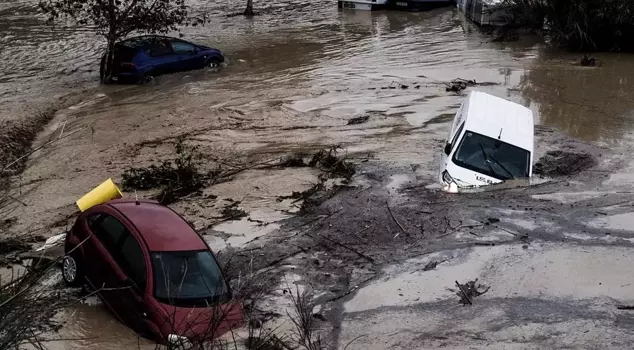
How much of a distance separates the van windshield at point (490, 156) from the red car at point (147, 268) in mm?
5541

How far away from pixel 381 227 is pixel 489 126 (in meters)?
3.01

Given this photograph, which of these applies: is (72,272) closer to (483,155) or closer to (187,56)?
(483,155)

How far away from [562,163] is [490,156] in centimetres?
248

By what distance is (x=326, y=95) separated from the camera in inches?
805

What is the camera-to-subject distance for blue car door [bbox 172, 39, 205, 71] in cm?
2252

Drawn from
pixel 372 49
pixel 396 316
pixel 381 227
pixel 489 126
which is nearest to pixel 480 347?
pixel 396 316

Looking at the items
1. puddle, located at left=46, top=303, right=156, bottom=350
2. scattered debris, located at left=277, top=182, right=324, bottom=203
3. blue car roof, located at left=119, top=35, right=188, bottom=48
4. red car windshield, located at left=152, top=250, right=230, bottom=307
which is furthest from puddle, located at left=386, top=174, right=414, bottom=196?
blue car roof, located at left=119, top=35, right=188, bottom=48

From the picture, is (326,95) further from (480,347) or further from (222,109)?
(480,347)

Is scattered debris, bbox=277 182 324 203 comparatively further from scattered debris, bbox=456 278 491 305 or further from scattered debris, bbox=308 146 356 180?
scattered debris, bbox=456 278 491 305

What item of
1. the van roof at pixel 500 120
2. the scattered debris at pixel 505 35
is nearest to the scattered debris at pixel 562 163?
the van roof at pixel 500 120

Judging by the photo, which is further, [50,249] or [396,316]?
[50,249]

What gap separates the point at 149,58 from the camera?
21.7m

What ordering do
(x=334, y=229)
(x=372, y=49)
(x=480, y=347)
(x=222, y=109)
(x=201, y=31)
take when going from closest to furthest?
1. (x=480, y=347)
2. (x=334, y=229)
3. (x=222, y=109)
4. (x=372, y=49)
5. (x=201, y=31)

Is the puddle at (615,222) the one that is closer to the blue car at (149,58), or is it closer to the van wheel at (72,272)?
the van wheel at (72,272)
